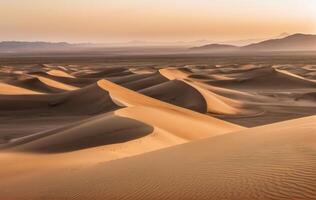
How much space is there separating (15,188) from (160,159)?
239 cm

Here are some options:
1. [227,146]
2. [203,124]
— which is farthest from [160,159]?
[203,124]

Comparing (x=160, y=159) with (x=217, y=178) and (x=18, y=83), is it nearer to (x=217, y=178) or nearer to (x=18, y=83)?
(x=217, y=178)

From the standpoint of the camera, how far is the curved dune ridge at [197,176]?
5578mm

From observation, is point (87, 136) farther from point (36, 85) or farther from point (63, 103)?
point (36, 85)

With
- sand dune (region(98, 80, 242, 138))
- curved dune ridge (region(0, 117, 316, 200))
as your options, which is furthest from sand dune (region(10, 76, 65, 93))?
curved dune ridge (region(0, 117, 316, 200))

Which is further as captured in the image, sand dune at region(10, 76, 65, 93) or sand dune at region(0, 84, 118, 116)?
sand dune at region(10, 76, 65, 93)

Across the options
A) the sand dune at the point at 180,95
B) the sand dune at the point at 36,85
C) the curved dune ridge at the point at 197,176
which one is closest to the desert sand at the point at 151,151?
the curved dune ridge at the point at 197,176

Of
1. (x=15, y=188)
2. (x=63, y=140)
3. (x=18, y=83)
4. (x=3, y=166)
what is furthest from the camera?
(x=18, y=83)

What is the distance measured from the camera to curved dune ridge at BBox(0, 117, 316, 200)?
558 cm

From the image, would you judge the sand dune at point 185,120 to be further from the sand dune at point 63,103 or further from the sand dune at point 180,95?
the sand dune at point 180,95

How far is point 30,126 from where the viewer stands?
17641 millimetres

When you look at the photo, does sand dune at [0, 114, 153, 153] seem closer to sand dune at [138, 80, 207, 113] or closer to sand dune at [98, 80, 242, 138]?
sand dune at [98, 80, 242, 138]

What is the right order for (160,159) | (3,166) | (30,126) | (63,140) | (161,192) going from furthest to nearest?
(30,126) → (63,140) → (3,166) → (160,159) → (161,192)

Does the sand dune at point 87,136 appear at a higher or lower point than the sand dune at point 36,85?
higher
